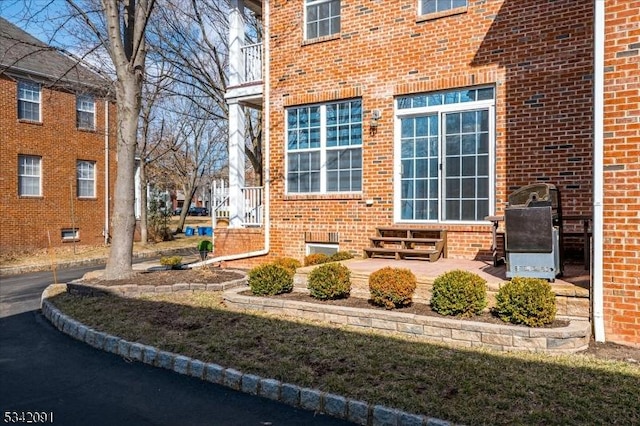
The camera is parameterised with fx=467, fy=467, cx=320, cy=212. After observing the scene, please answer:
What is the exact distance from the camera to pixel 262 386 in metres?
4.52

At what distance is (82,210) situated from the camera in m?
20.9

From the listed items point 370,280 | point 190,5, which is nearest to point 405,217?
point 370,280

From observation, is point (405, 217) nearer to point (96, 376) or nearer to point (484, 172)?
point (484, 172)

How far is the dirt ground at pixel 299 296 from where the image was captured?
5.02 m

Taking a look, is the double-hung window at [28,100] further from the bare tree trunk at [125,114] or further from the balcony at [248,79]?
the balcony at [248,79]

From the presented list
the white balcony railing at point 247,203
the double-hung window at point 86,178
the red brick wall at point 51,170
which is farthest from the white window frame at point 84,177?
the white balcony railing at point 247,203

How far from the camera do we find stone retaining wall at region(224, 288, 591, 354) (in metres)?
5.09

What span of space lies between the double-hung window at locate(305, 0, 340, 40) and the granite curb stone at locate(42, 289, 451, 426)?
7.85m

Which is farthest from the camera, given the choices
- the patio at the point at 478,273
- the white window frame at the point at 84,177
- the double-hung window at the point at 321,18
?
the white window frame at the point at 84,177

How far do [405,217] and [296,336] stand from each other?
4.37 metres

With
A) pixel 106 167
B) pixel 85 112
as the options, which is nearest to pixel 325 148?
pixel 106 167

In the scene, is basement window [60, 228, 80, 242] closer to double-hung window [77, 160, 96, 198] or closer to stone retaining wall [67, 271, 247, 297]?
double-hung window [77, 160, 96, 198]

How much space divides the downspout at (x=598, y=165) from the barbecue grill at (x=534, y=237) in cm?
53

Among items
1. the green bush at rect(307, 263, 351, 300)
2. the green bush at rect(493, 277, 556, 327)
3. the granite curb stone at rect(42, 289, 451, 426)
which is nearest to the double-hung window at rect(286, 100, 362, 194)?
the green bush at rect(307, 263, 351, 300)
